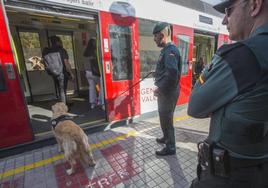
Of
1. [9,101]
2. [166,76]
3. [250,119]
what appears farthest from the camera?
[9,101]

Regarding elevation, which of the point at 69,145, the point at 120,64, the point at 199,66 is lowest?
the point at 69,145

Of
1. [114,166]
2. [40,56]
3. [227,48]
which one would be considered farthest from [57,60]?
[227,48]

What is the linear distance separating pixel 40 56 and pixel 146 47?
4.17 metres

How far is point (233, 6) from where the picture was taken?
0.96 m

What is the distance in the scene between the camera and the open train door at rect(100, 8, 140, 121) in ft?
11.5

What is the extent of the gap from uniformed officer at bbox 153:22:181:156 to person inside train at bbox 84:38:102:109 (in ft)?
7.52

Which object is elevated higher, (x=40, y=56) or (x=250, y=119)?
(x=40, y=56)

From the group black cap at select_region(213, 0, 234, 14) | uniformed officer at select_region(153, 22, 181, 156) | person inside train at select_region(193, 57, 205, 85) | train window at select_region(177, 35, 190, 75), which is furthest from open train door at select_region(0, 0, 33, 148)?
person inside train at select_region(193, 57, 205, 85)

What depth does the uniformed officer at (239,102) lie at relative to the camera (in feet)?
2.64

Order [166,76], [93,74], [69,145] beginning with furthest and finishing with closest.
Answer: [93,74]
[166,76]
[69,145]

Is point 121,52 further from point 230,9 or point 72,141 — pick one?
point 230,9

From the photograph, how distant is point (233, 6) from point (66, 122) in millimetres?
2370

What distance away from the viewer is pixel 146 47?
4.32 meters

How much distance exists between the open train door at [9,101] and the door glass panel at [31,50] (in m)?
3.55
